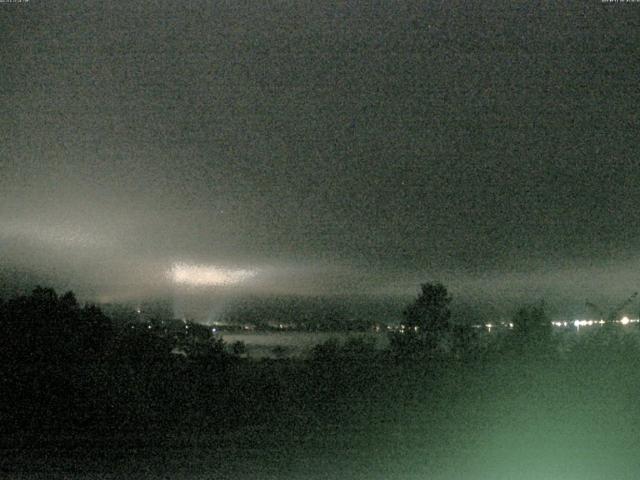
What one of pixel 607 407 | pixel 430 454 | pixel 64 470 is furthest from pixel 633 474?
pixel 64 470

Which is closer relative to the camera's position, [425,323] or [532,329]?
[532,329]

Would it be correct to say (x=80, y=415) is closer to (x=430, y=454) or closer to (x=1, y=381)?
(x=1, y=381)

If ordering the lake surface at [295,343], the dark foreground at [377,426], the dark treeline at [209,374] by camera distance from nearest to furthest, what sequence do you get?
the dark foreground at [377,426] → the dark treeline at [209,374] → the lake surface at [295,343]

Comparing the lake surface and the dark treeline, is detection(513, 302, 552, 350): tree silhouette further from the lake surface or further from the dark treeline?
the lake surface

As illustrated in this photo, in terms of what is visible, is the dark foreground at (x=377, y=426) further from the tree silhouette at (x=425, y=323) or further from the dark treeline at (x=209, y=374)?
the tree silhouette at (x=425, y=323)

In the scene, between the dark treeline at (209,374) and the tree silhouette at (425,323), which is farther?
the tree silhouette at (425,323)

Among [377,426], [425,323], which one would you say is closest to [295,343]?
[425,323]

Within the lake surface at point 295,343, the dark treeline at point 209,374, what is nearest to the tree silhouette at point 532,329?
the dark treeline at point 209,374

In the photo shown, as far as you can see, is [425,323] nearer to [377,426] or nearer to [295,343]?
[295,343]
